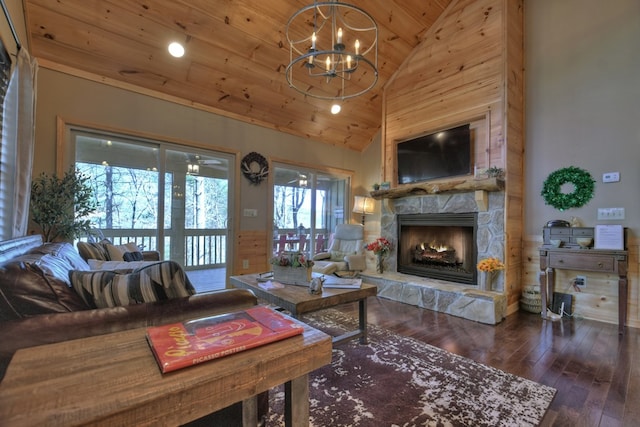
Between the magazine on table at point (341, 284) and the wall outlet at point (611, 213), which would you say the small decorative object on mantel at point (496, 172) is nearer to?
the wall outlet at point (611, 213)

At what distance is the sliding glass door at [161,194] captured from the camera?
3514 millimetres

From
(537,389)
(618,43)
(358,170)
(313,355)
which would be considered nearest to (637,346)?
(537,389)

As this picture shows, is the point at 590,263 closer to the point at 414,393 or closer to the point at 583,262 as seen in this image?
the point at 583,262

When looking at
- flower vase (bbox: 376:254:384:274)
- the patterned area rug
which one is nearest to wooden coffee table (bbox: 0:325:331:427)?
the patterned area rug

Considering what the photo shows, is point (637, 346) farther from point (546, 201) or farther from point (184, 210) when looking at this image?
point (184, 210)

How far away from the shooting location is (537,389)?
6.17ft

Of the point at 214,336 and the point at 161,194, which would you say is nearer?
the point at 214,336

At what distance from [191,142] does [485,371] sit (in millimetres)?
4088

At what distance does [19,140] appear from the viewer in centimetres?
243

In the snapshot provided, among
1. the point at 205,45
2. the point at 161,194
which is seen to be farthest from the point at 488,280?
the point at 205,45

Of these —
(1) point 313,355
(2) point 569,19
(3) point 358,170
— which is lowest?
(1) point 313,355

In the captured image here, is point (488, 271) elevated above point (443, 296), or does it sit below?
above

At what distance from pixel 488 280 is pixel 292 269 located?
243 cm

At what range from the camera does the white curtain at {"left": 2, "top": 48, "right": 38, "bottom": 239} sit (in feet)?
7.61
